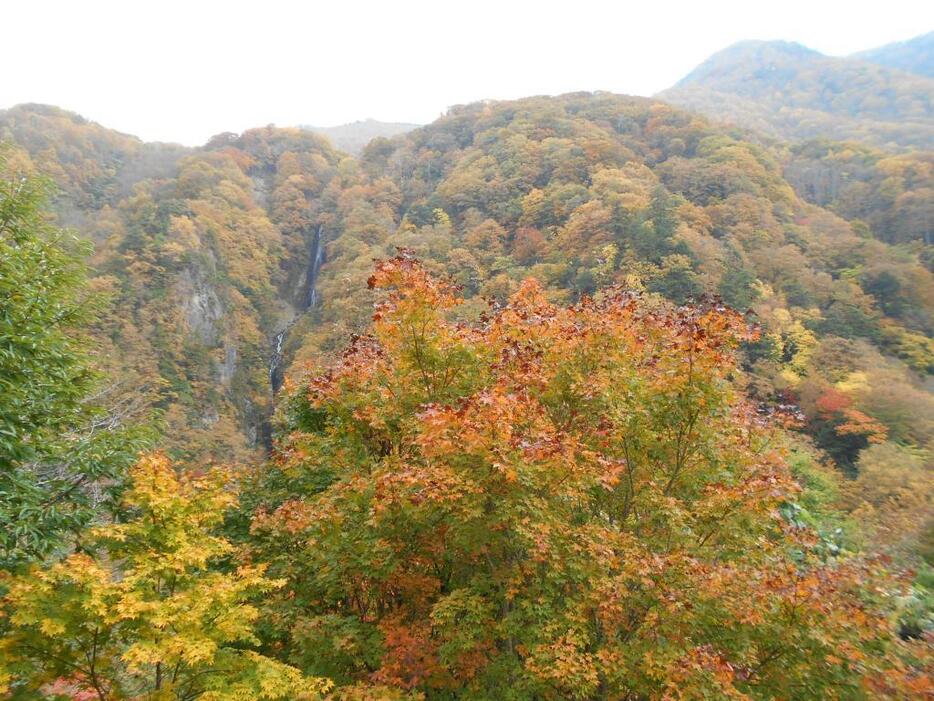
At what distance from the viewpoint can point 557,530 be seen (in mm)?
6289

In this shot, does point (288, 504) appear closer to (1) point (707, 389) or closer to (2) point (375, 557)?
(2) point (375, 557)

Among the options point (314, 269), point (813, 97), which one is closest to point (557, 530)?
point (314, 269)

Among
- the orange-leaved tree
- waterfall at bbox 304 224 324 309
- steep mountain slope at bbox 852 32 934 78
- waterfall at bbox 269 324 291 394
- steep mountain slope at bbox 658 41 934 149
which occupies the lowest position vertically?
waterfall at bbox 269 324 291 394

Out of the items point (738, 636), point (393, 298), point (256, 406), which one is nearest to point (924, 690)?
point (738, 636)

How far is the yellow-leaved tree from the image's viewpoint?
5113 mm

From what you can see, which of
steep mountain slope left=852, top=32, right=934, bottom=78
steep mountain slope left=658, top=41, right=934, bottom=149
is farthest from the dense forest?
steep mountain slope left=852, top=32, right=934, bottom=78

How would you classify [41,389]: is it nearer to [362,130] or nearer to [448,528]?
[448,528]

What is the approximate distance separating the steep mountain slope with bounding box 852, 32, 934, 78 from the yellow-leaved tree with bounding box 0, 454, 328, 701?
179794 mm

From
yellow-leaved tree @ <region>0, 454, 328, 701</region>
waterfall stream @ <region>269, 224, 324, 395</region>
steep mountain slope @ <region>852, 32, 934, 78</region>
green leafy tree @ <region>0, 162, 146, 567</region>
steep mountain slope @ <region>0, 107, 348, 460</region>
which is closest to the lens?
yellow-leaved tree @ <region>0, 454, 328, 701</region>

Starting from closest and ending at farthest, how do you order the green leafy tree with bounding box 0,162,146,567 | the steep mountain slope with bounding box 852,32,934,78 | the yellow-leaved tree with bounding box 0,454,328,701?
the yellow-leaved tree with bounding box 0,454,328,701
the green leafy tree with bounding box 0,162,146,567
the steep mountain slope with bounding box 852,32,934,78

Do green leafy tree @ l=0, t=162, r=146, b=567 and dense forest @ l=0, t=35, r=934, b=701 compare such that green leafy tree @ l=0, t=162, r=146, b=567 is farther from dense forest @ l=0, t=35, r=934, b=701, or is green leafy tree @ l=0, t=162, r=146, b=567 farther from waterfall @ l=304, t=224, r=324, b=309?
waterfall @ l=304, t=224, r=324, b=309

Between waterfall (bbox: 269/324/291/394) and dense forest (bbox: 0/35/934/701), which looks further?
waterfall (bbox: 269/324/291/394)

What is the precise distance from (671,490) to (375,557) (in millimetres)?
4295

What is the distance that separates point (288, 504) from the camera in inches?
315
